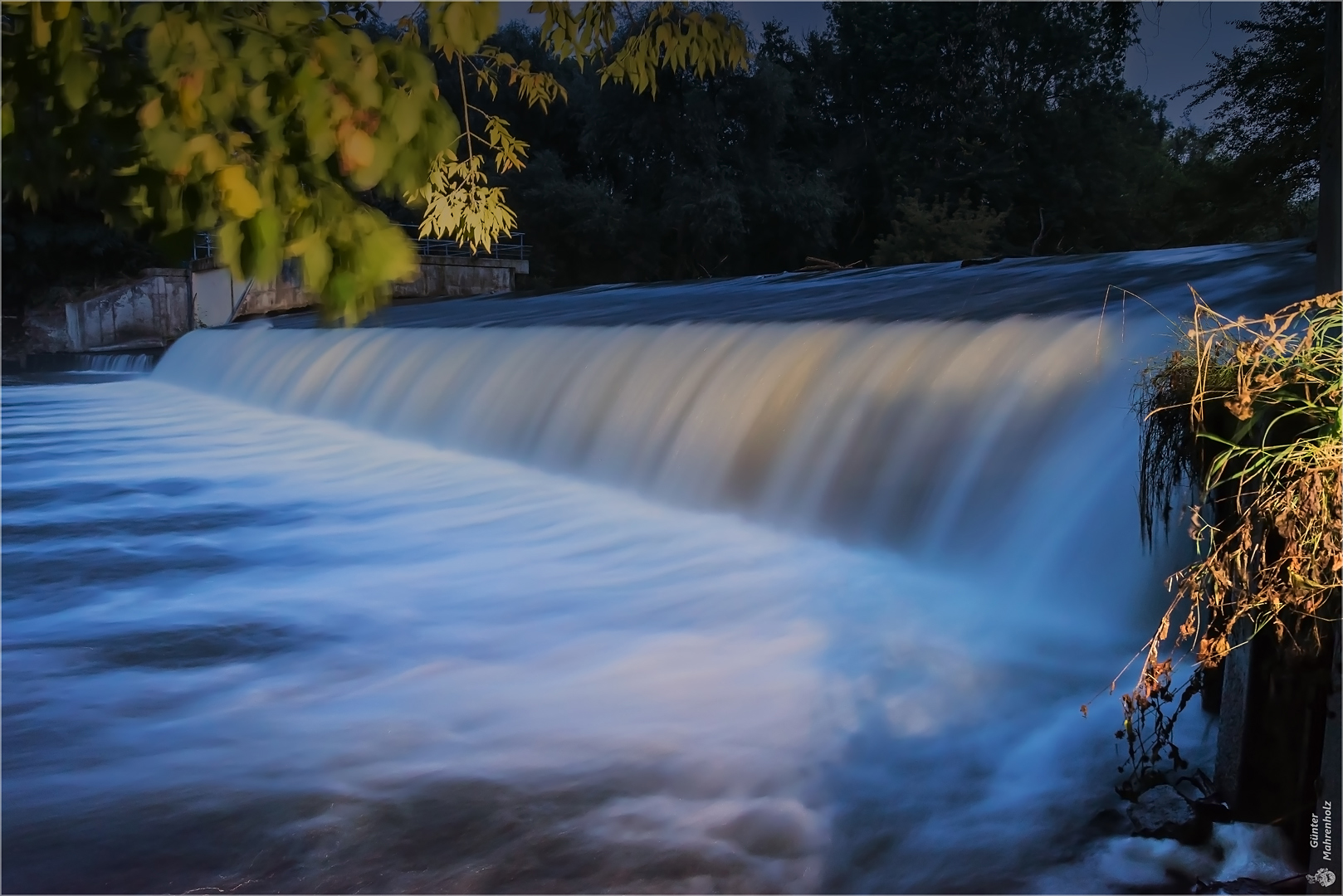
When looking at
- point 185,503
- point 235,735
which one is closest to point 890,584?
point 235,735

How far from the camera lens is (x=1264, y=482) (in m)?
2.05

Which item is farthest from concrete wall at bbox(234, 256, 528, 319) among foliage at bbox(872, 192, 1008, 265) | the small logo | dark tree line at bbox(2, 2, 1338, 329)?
the small logo

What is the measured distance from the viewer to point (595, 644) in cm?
383

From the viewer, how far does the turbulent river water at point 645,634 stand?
8.18ft

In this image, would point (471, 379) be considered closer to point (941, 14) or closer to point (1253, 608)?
point (1253, 608)

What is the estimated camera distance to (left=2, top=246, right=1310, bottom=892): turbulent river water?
2494 mm

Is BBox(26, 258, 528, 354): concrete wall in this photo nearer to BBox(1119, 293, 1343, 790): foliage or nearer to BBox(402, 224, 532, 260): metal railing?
BBox(402, 224, 532, 260): metal railing

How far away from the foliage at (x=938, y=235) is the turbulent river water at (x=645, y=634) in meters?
18.1

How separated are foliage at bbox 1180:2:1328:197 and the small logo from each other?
20.0 metres

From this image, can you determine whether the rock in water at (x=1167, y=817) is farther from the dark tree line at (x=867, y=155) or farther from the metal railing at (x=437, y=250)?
the dark tree line at (x=867, y=155)

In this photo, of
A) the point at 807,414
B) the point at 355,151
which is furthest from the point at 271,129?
the point at 807,414

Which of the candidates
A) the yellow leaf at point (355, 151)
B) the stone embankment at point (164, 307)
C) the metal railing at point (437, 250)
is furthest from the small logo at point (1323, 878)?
the metal railing at point (437, 250)

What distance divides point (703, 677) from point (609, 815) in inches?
35.6

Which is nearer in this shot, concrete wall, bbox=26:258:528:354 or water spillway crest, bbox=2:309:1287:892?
water spillway crest, bbox=2:309:1287:892
